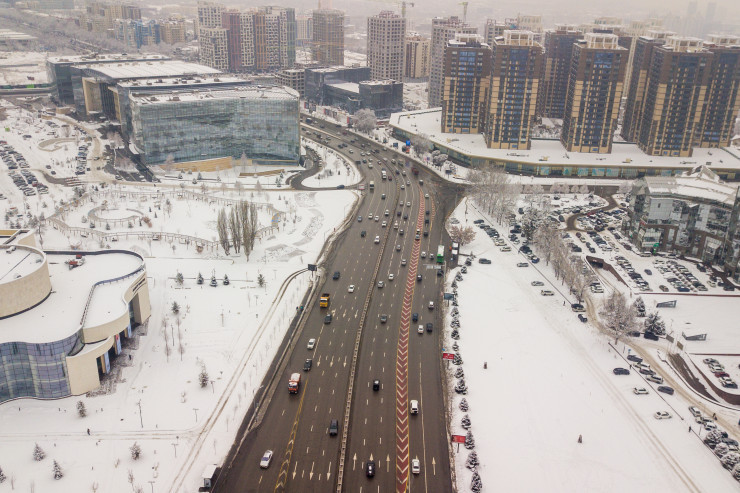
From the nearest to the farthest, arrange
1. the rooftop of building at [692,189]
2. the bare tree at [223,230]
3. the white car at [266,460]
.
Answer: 1. the white car at [266,460]
2. the bare tree at [223,230]
3. the rooftop of building at [692,189]

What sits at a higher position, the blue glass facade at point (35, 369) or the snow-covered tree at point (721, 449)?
the blue glass facade at point (35, 369)

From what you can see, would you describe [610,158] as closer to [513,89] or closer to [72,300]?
[513,89]

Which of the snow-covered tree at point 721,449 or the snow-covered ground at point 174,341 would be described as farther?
the snow-covered tree at point 721,449

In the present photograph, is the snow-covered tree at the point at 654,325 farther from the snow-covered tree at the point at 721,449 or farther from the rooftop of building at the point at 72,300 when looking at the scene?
the rooftop of building at the point at 72,300

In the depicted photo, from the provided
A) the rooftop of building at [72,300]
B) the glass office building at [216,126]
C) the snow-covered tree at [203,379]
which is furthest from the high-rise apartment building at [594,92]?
the snow-covered tree at [203,379]

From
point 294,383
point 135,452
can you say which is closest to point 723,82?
point 294,383

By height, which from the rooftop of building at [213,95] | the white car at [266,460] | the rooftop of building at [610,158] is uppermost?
the rooftop of building at [213,95]

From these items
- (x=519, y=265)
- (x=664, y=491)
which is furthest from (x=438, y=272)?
(x=664, y=491)

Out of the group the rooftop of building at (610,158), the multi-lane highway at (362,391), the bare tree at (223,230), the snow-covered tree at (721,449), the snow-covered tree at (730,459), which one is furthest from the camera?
the rooftop of building at (610,158)
